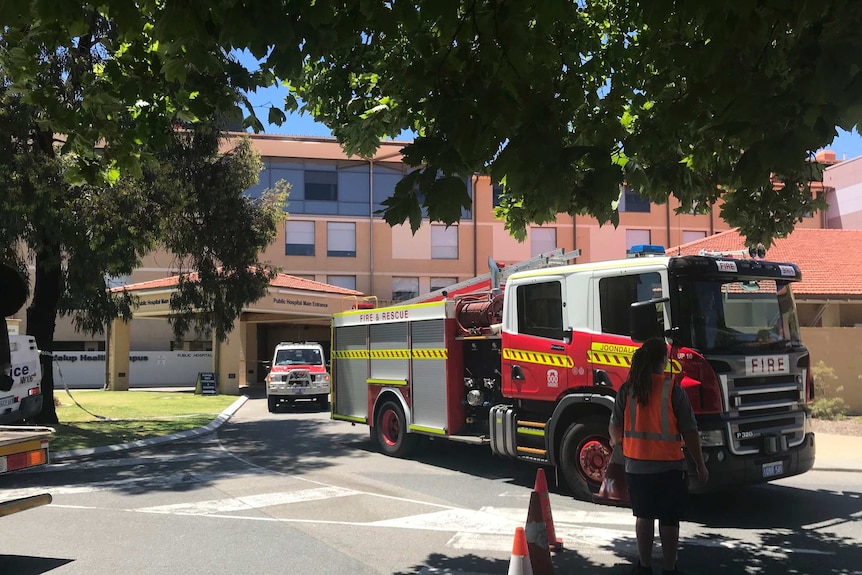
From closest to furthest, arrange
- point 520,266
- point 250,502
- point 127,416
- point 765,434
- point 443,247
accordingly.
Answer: point 765,434 → point 250,502 → point 520,266 → point 127,416 → point 443,247

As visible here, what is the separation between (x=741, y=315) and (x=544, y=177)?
4557mm

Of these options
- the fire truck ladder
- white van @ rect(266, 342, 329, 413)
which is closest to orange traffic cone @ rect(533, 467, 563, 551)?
the fire truck ladder

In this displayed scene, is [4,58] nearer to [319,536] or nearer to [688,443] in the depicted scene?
[319,536]

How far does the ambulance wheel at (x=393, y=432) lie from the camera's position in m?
11.1

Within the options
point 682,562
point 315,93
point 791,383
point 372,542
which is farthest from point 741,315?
point 315,93

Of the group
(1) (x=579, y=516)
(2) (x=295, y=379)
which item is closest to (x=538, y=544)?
(1) (x=579, y=516)

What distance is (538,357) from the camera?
334 inches

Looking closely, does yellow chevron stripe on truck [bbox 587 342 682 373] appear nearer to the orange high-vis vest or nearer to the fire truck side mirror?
the fire truck side mirror

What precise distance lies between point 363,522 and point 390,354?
4.47 metres

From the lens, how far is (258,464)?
433 inches

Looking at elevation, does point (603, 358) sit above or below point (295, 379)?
above

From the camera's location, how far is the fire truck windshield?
7.02m

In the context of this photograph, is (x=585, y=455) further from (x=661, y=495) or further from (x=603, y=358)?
(x=661, y=495)

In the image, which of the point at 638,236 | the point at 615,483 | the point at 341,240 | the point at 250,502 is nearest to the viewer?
the point at 615,483
